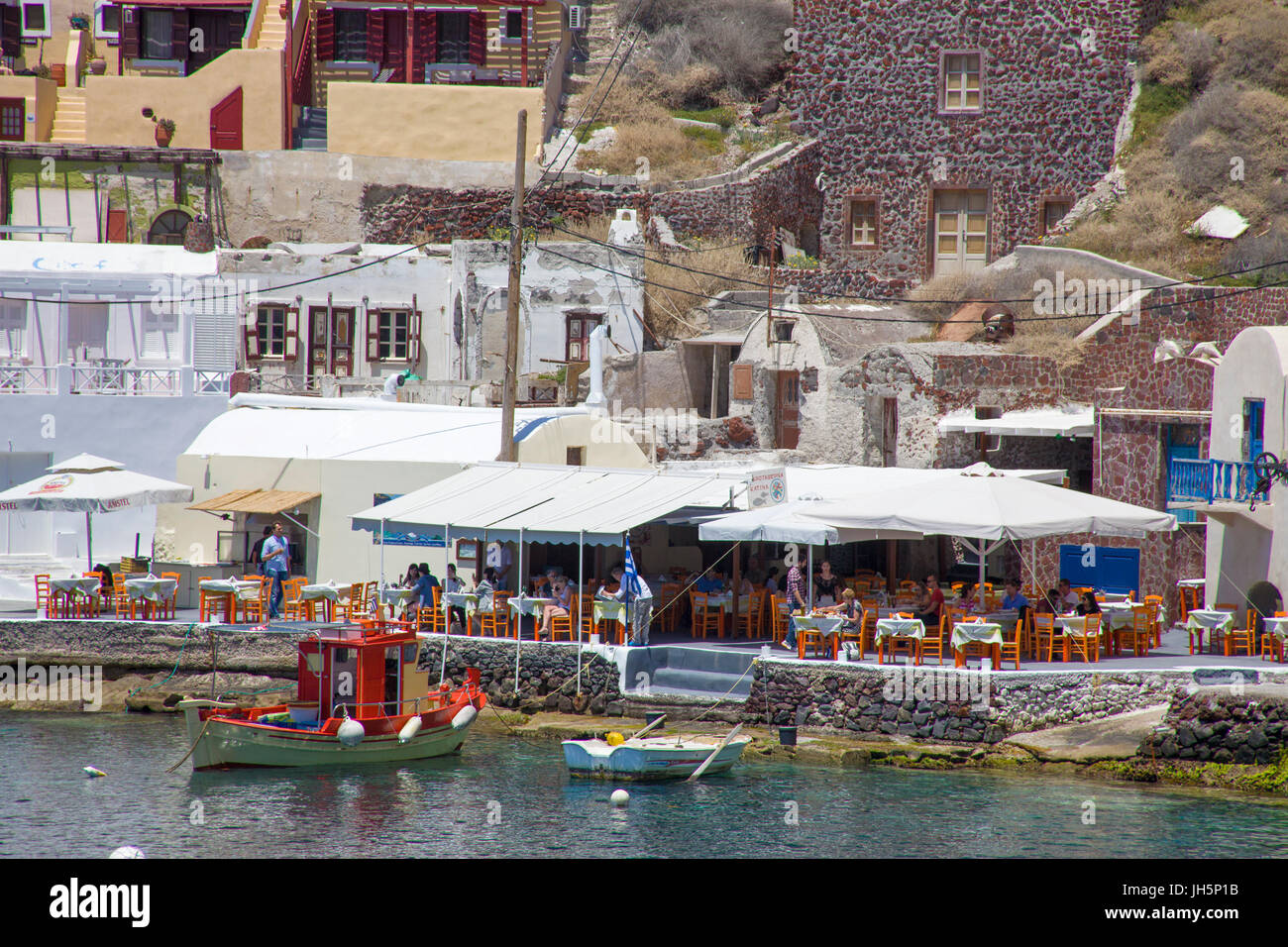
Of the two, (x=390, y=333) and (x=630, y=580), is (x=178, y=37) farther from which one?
(x=630, y=580)

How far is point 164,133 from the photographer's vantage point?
42.8m

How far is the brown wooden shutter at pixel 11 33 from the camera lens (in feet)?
156

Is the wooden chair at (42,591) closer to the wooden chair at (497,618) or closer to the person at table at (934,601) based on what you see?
the wooden chair at (497,618)

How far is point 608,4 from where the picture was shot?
5047 centimetres

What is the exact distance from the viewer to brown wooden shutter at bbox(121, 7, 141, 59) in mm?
47094

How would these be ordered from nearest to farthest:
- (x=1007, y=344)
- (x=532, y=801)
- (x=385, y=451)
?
(x=532, y=801), (x=385, y=451), (x=1007, y=344)

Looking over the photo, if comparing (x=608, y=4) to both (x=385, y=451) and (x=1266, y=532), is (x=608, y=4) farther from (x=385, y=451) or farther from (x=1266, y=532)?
(x=1266, y=532)

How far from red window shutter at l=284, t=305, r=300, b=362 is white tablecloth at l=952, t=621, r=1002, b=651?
774 inches

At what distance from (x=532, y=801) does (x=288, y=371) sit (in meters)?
19.2

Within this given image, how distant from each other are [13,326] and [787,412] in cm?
1684

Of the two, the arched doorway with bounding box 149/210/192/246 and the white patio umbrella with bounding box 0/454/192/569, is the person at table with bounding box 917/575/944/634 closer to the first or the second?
the white patio umbrella with bounding box 0/454/192/569

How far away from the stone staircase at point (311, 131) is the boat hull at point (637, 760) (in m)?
28.9

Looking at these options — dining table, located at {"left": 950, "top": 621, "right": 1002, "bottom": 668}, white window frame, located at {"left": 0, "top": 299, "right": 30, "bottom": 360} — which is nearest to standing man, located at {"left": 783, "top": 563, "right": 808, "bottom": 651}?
dining table, located at {"left": 950, "top": 621, "right": 1002, "bottom": 668}

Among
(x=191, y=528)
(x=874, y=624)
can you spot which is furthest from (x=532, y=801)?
(x=191, y=528)
